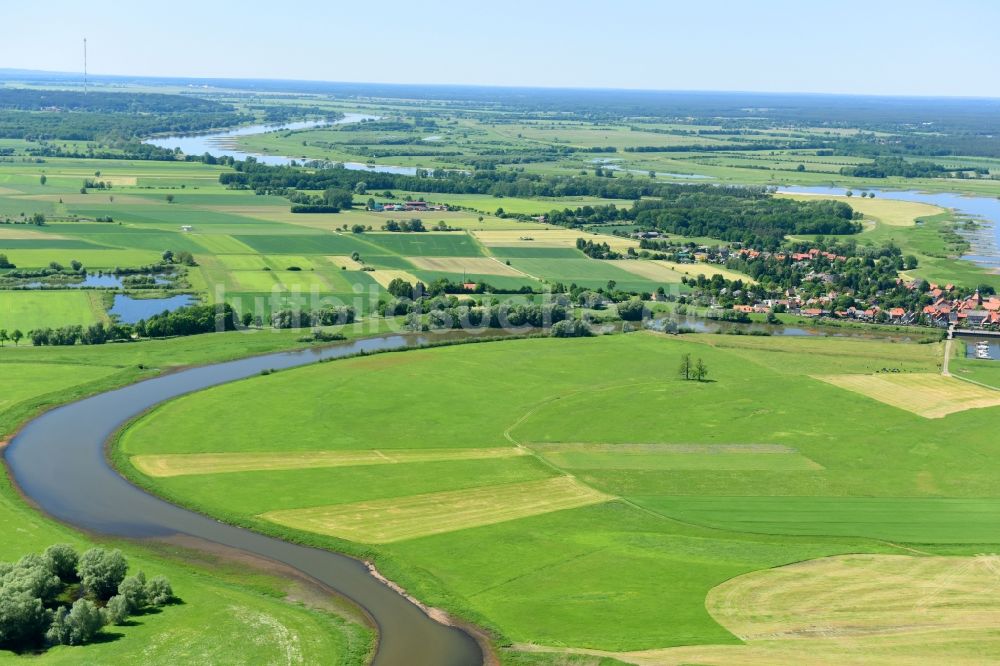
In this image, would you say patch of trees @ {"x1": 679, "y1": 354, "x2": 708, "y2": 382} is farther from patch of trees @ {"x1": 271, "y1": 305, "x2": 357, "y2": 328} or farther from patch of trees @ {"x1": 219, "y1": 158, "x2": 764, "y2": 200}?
patch of trees @ {"x1": 219, "y1": 158, "x2": 764, "y2": 200}

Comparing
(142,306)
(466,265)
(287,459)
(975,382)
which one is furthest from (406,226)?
(287,459)

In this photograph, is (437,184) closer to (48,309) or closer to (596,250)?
(596,250)

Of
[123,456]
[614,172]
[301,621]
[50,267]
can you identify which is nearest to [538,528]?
[301,621]

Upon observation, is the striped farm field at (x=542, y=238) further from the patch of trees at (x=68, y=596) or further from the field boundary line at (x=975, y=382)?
the patch of trees at (x=68, y=596)

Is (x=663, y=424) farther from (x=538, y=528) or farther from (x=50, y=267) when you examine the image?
(x=50, y=267)

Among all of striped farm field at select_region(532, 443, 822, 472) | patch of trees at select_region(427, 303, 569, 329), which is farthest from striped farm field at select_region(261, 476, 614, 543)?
patch of trees at select_region(427, 303, 569, 329)

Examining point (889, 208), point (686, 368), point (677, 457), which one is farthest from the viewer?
point (889, 208)
